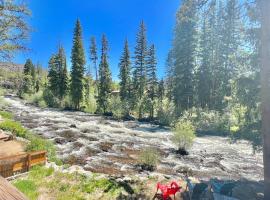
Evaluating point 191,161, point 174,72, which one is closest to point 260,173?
point 191,161

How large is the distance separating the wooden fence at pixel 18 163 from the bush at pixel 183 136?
883cm

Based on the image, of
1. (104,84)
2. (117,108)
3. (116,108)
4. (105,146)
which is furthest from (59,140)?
(104,84)

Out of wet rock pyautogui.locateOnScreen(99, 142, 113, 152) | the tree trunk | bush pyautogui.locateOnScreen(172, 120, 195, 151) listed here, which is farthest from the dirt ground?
the tree trunk

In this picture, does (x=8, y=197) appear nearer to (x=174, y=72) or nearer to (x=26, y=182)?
(x=26, y=182)

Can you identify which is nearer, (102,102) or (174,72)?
(174,72)

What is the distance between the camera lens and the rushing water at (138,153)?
14.6 meters

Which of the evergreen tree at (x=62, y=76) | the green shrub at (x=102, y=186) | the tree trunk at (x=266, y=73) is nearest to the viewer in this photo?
the tree trunk at (x=266, y=73)

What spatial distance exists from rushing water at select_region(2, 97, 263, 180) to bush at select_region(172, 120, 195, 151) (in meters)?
0.70

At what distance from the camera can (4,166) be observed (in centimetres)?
1120

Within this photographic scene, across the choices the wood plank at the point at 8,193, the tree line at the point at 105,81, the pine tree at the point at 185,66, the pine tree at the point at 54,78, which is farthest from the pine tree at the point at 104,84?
the wood plank at the point at 8,193

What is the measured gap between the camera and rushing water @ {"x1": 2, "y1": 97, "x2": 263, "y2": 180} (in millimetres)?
14562

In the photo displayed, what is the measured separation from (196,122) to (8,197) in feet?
103

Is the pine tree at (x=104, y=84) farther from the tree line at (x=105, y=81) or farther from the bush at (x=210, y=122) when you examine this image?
the bush at (x=210, y=122)

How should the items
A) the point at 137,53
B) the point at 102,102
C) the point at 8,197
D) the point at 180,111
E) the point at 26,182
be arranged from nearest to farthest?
the point at 8,197 → the point at 26,182 → the point at 180,111 → the point at 102,102 → the point at 137,53
